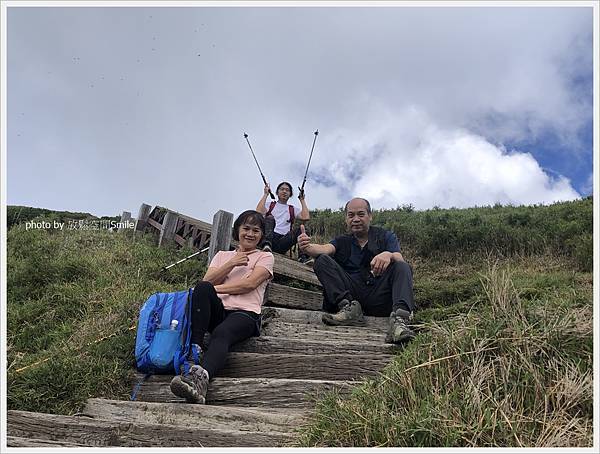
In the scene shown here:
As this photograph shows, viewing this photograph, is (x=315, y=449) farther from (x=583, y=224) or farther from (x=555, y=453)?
(x=583, y=224)

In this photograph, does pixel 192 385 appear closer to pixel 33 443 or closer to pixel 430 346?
pixel 33 443

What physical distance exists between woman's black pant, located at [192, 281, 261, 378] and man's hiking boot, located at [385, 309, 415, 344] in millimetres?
1068

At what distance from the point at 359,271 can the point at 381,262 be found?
0.50 m

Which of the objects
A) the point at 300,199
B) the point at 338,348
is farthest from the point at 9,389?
the point at 300,199

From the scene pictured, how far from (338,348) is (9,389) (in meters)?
2.37

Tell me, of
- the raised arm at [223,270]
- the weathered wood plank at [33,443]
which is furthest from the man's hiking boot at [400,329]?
the weathered wood plank at [33,443]

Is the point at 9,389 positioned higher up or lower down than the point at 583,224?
lower down

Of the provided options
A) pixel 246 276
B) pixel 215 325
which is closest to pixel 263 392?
pixel 215 325

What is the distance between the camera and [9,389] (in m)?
3.70

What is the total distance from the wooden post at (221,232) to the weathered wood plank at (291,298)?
118cm

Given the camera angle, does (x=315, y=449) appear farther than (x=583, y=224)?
No

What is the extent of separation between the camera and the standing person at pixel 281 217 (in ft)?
25.9

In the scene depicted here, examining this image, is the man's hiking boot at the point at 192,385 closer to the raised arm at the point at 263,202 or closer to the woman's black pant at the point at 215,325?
the woman's black pant at the point at 215,325

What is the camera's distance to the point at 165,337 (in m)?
3.85
